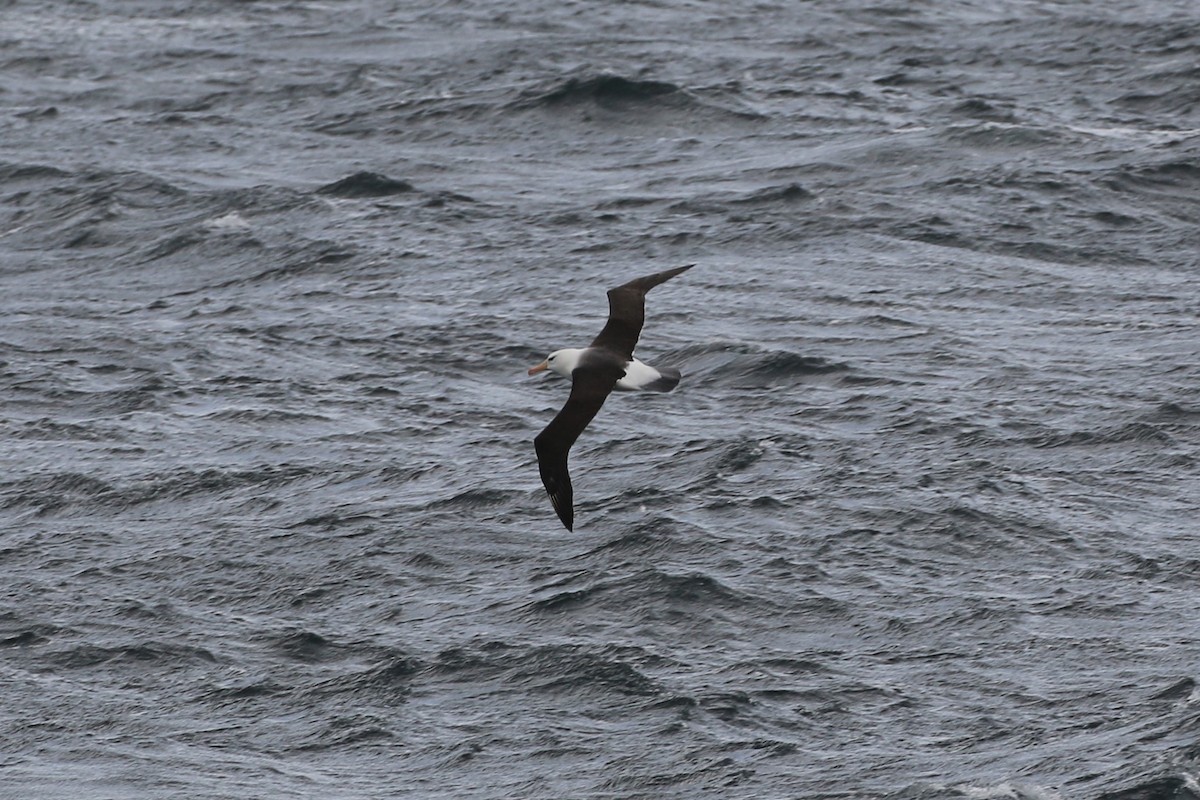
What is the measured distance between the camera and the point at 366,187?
3422 cm

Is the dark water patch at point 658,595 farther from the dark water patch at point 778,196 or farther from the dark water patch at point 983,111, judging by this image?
the dark water patch at point 983,111

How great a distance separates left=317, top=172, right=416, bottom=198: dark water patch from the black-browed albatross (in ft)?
46.5

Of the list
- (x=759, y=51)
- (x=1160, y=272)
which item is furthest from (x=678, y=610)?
(x=759, y=51)

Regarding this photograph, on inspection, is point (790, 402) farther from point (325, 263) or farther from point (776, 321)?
point (325, 263)

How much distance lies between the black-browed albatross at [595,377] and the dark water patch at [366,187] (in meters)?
14.2

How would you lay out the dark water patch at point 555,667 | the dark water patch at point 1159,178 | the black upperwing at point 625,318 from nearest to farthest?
the black upperwing at point 625,318, the dark water patch at point 555,667, the dark water patch at point 1159,178

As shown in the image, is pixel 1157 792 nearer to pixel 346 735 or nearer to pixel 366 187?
pixel 346 735

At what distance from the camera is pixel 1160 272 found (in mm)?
29266

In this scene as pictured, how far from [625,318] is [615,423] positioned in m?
6.69

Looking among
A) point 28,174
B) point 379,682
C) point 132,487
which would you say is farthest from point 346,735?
point 28,174

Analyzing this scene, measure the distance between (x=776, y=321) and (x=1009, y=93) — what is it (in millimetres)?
10622

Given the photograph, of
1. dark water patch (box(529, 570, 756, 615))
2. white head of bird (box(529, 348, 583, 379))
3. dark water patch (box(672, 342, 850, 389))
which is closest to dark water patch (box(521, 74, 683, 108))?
dark water patch (box(672, 342, 850, 389))

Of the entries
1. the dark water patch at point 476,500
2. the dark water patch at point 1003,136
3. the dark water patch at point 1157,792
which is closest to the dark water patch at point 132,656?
the dark water patch at point 476,500

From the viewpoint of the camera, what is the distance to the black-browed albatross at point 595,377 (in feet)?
60.5
